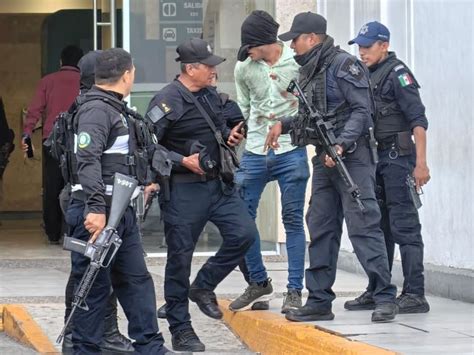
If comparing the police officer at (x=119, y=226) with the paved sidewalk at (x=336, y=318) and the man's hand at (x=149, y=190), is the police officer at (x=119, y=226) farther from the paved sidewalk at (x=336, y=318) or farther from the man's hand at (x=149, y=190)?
the paved sidewalk at (x=336, y=318)

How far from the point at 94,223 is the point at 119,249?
1.13ft

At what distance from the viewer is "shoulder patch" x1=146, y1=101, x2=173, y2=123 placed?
696 centimetres

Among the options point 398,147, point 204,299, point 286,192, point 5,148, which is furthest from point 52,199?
point 398,147

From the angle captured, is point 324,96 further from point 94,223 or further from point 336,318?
point 94,223

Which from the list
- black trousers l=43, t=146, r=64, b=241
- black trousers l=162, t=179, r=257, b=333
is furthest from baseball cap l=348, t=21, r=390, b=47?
black trousers l=43, t=146, r=64, b=241

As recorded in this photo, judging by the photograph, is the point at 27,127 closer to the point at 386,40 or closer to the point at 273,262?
the point at 273,262

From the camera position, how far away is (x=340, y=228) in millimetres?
7305

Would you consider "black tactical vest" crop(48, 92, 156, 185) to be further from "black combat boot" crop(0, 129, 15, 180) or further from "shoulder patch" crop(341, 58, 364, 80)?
"black combat boot" crop(0, 129, 15, 180)

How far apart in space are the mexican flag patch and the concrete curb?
109 inches

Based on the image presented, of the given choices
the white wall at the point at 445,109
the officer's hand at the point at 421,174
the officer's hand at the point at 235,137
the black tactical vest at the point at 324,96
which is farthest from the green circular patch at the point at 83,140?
the white wall at the point at 445,109

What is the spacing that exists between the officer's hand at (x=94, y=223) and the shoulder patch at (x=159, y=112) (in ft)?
3.33

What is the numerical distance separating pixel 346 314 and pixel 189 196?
4.55 ft

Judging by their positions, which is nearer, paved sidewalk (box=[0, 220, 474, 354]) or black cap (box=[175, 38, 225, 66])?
paved sidewalk (box=[0, 220, 474, 354])

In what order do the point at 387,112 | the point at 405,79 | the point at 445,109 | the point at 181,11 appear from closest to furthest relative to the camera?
the point at 405,79 → the point at 387,112 → the point at 445,109 → the point at 181,11
